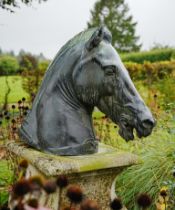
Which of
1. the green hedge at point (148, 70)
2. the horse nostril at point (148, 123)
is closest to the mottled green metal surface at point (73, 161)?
the horse nostril at point (148, 123)

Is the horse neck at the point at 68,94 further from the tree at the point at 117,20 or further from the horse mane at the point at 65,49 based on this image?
the tree at the point at 117,20

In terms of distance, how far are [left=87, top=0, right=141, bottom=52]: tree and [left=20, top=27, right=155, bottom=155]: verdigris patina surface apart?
37.3 metres

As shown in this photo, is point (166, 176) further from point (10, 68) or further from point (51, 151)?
point (10, 68)

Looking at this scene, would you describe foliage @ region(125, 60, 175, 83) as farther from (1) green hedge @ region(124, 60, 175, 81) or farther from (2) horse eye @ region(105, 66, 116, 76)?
(2) horse eye @ region(105, 66, 116, 76)

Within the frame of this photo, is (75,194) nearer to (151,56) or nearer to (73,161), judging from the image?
(73,161)

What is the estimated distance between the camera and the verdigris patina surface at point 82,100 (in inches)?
94.5

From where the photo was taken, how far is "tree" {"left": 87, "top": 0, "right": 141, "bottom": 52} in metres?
39.7

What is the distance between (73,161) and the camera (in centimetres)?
236

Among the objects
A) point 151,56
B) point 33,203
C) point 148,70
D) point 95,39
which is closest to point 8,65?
point 151,56

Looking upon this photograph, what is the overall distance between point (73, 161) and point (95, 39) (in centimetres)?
75

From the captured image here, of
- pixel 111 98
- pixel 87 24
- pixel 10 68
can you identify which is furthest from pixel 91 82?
pixel 87 24

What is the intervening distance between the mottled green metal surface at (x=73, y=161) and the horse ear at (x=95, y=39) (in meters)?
0.69

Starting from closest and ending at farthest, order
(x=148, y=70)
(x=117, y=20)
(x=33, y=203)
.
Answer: (x=33, y=203)
(x=148, y=70)
(x=117, y=20)

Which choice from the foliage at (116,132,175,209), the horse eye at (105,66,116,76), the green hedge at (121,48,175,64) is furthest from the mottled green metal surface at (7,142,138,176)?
the green hedge at (121,48,175,64)
